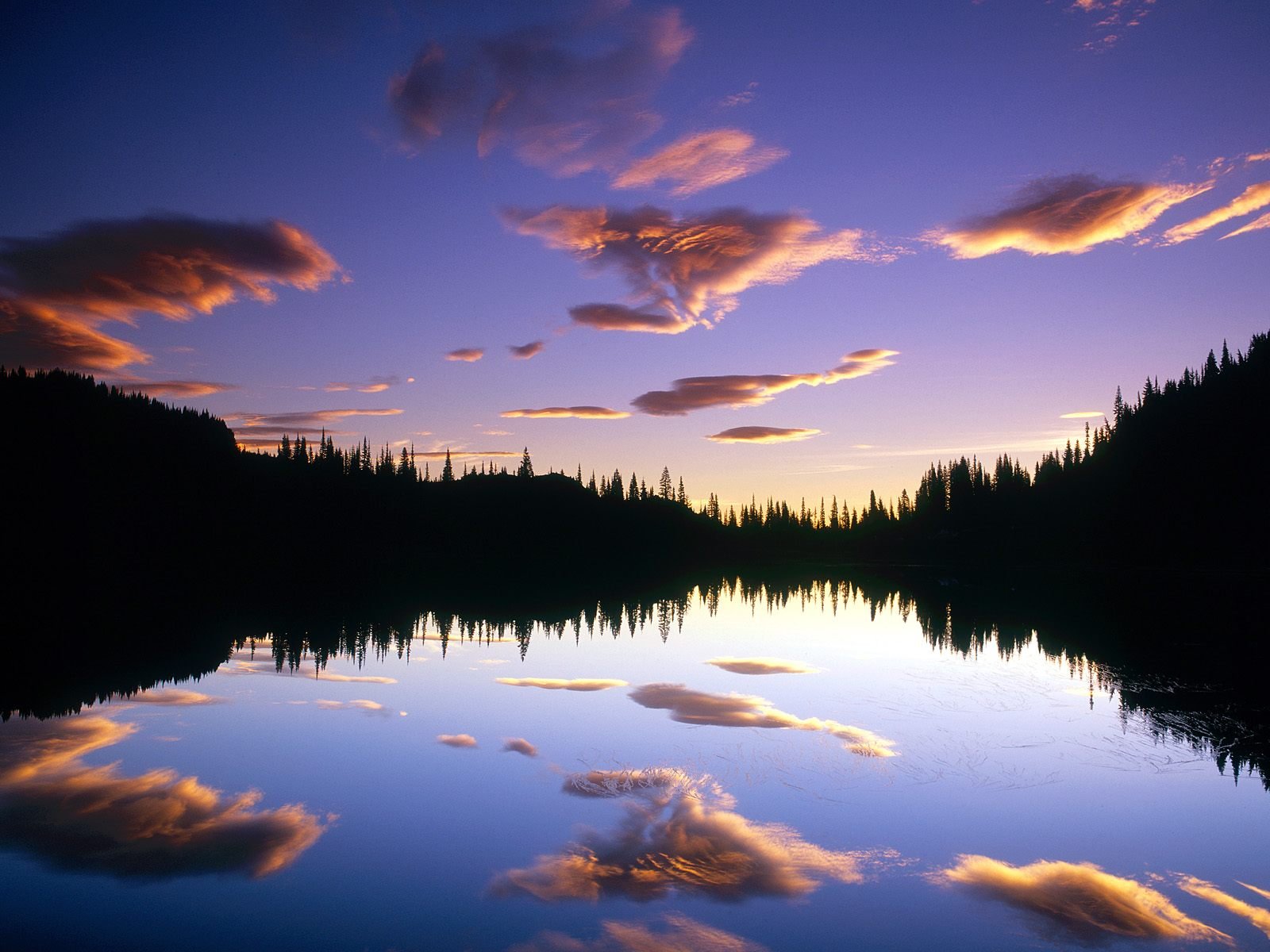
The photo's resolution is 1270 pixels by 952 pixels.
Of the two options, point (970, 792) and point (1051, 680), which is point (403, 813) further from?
point (1051, 680)

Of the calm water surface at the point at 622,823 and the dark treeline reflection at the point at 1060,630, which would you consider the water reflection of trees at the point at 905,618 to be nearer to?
the dark treeline reflection at the point at 1060,630

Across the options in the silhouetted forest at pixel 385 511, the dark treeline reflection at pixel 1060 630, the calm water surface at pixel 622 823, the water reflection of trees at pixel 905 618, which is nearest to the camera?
the calm water surface at pixel 622 823

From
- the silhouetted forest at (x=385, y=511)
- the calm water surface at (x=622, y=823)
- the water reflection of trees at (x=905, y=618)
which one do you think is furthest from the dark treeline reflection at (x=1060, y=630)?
the silhouetted forest at (x=385, y=511)

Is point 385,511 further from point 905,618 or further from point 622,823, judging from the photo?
point 622,823

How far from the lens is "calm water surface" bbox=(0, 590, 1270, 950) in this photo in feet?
31.4

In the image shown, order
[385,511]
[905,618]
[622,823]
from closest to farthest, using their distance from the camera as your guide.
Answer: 1. [622,823]
2. [905,618]
3. [385,511]

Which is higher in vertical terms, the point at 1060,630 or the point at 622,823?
the point at 622,823

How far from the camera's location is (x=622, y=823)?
12875 mm

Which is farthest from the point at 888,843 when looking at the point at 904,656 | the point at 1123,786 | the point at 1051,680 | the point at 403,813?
the point at 904,656

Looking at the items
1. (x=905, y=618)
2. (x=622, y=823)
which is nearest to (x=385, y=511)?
(x=905, y=618)

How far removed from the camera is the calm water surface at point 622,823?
9570 millimetres

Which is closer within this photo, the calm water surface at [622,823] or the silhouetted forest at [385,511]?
the calm water surface at [622,823]

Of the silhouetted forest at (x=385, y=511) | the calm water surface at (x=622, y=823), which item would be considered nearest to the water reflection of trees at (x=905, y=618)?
the calm water surface at (x=622, y=823)

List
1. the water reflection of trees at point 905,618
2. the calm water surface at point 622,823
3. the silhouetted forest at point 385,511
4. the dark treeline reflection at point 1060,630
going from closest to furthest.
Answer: the calm water surface at point 622,823, the dark treeline reflection at point 1060,630, the water reflection of trees at point 905,618, the silhouetted forest at point 385,511
